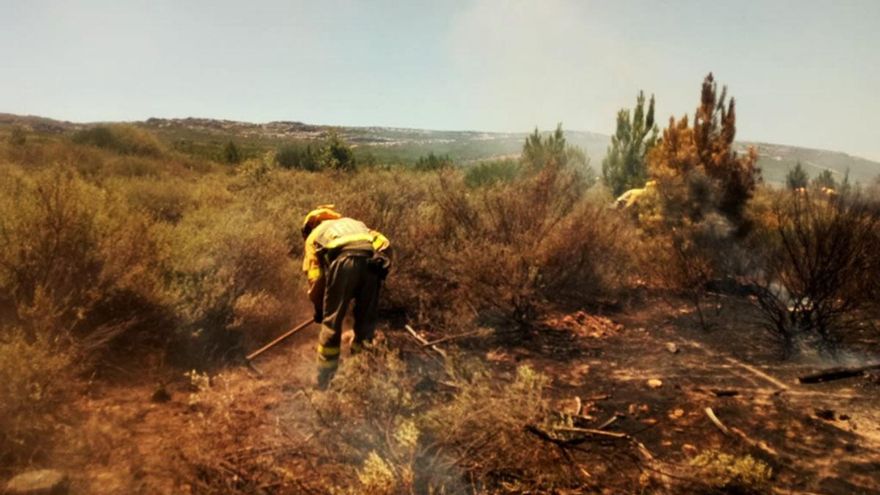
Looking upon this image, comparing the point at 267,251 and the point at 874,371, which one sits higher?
the point at 267,251

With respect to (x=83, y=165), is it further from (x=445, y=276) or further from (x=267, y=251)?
(x=445, y=276)

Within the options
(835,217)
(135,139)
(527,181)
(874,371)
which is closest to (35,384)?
(527,181)

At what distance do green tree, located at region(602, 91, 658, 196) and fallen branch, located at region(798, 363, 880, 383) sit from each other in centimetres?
1541

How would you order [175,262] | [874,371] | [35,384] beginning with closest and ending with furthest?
1. [35,384]
2. [874,371]
3. [175,262]

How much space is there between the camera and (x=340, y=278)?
417cm

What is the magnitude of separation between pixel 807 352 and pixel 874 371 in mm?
683

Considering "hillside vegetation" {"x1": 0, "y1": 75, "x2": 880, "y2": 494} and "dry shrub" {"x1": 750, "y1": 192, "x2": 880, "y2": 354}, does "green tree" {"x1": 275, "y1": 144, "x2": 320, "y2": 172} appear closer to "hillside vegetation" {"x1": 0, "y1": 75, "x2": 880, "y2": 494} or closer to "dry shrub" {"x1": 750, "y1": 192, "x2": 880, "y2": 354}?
"hillside vegetation" {"x1": 0, "y1": 75, "x2": 880, "y2": 494}

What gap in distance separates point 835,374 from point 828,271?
1.43 metres

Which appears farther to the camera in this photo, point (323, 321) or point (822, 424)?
point (323, 321)

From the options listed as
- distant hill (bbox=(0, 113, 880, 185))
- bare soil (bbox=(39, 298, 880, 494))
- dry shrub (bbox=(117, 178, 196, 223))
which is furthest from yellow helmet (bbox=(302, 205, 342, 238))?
distant hill (bbox=(0, 113, 880, 185))

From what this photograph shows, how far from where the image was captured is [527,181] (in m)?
7.81

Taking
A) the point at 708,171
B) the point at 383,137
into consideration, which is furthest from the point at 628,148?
the point at 383,137

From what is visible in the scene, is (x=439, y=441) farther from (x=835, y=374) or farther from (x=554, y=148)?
(x=554, y=148)

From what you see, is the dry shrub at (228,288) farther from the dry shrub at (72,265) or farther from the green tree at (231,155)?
the green tree at (231,155)
